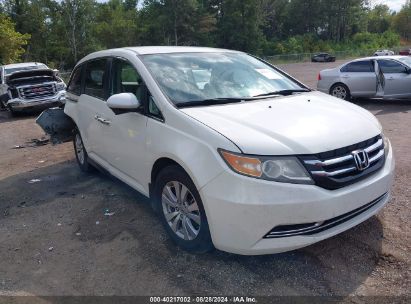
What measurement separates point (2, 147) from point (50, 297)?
22.2ft

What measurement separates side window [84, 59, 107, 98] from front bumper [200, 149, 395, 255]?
8.17ft

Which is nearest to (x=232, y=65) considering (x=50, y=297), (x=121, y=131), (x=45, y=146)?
(x=121, y=131)

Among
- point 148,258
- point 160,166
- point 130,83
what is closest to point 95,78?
point 130,83

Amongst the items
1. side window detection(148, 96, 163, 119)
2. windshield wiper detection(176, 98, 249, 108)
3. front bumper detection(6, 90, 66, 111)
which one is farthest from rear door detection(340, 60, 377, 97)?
side window detection(148, 96, 163, 119)

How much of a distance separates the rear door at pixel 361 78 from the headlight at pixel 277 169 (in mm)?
9801

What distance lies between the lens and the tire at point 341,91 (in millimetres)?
12008

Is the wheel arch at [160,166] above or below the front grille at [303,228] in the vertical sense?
above

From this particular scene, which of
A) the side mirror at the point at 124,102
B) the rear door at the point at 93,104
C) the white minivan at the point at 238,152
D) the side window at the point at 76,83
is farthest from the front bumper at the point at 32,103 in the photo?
the side mirror at the point at 124,102

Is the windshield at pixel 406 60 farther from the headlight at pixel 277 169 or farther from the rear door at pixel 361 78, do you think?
the headlight at pixel 277 169

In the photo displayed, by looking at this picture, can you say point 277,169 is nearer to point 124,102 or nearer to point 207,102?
point 207,102

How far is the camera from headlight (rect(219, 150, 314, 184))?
2822mm

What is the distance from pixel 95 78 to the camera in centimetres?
512

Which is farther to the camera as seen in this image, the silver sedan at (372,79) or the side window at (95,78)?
the silver sedan at (372,79)

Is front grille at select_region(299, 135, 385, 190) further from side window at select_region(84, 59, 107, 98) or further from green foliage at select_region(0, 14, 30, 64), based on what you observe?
green foliage at select_region(0, 14, 30, 64)
